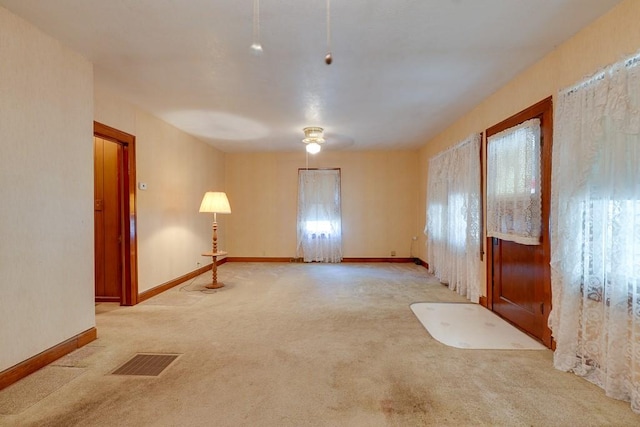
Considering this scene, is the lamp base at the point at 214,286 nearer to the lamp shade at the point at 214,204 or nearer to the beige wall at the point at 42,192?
the lamp shade at the point at 214,204

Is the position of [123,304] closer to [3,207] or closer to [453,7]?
[3,207]

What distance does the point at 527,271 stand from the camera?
3.03 meters

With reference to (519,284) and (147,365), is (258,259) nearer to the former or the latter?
(147,365)

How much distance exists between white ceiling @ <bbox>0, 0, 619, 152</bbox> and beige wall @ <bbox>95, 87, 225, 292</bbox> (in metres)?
0.28

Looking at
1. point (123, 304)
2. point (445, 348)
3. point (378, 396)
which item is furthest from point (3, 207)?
point (445, 348)

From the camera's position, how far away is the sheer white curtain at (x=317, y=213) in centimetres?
710

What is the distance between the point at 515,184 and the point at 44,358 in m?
4.42

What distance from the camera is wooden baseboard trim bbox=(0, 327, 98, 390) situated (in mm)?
2105

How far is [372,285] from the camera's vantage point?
4.93 metres

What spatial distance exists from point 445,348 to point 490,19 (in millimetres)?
2619

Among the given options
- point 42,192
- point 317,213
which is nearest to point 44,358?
point 42,192

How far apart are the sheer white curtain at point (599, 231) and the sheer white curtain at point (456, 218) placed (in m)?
1.53

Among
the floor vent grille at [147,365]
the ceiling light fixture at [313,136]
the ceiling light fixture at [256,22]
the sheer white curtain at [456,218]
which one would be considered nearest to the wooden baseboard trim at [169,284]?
the floor vent grille at [147,365]

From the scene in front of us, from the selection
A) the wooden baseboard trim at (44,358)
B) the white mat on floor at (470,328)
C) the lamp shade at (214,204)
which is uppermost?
the lamp shade at (214,204)
